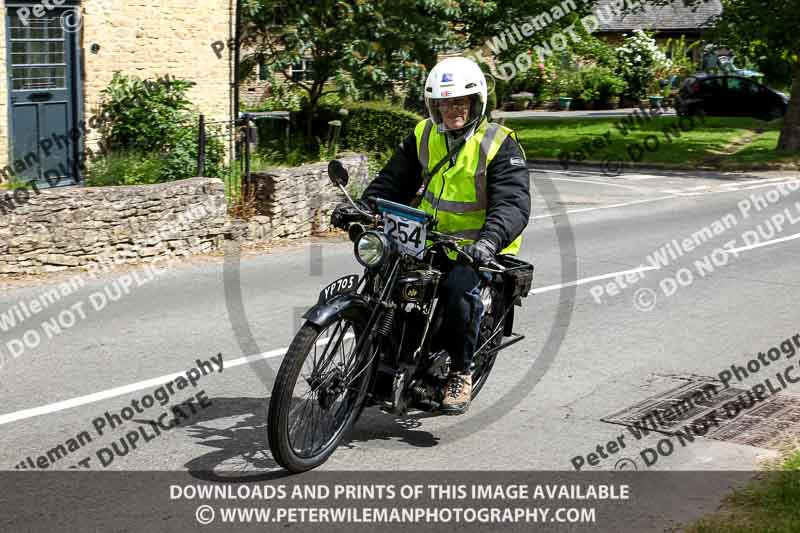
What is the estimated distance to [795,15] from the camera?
80.6 feet

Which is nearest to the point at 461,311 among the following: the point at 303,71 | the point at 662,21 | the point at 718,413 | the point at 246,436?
the point at 246,436

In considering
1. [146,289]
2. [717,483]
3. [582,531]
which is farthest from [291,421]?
[146,289]

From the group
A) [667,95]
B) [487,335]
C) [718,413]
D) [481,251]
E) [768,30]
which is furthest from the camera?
[667,95]

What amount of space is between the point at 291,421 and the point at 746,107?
37.2 metres

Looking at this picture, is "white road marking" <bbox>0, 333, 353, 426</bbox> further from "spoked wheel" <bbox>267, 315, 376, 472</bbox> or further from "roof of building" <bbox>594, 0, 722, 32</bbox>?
"roof of building" <bbox>594, 0, 722, 32</bbox>

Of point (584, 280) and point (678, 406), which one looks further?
point (584, 280)

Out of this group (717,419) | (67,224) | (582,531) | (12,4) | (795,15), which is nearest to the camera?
(582,531)

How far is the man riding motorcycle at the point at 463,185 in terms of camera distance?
6.10 m

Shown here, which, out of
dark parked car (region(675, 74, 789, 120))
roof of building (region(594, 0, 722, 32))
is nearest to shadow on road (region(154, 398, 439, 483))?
A: dark parked car (region(675, 74, 789, 120))

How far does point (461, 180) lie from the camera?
20.9 feet

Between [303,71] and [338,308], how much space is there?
16397 millimetres

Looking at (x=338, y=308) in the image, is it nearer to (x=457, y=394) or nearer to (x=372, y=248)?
(x=372, y=248)

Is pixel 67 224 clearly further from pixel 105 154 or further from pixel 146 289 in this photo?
pixel 105 154

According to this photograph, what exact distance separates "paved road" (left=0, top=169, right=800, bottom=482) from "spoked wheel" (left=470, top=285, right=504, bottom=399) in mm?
294
